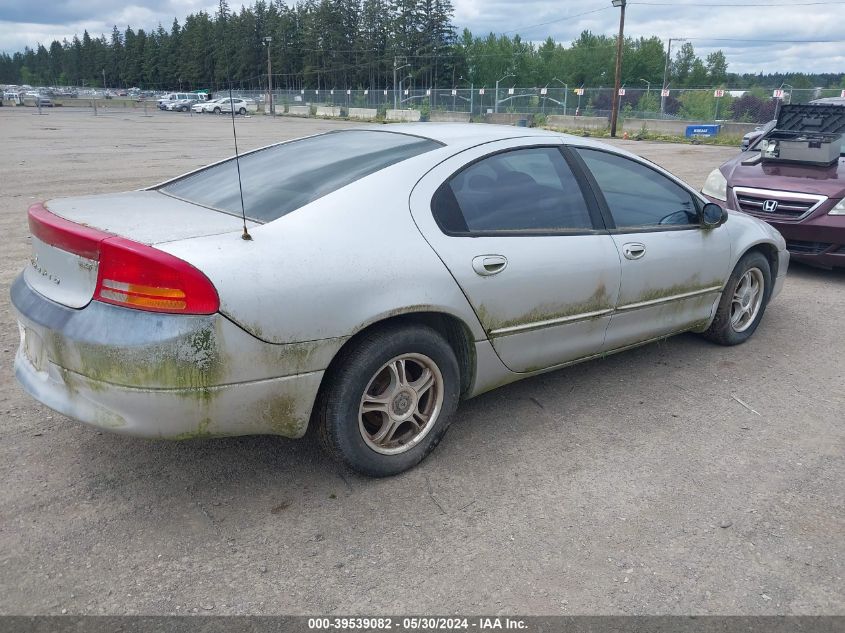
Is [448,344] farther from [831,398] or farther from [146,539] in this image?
[831,398]

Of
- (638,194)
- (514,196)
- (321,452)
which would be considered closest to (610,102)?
(638,194)

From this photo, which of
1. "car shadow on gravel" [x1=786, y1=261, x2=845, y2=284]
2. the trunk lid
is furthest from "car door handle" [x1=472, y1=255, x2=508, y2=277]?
"car shadow on gravel" [x1=786, y1=261, x2=845, y2=284]

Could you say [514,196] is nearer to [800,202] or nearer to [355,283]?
[355,283]

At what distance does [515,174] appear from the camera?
3.56 m

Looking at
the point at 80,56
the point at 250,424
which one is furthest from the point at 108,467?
the point at 80,56

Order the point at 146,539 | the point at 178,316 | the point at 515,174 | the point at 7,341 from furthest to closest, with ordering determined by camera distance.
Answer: the point at 7,341 → the point at 515,174 → the point at 146,539 → the point at 178,316

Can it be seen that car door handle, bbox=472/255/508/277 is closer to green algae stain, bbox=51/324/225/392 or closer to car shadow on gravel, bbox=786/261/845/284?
green algae stain, bbox=51/324/225/392

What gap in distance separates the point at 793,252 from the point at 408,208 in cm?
513

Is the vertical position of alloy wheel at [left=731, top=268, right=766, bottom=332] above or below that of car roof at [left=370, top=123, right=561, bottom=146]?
below

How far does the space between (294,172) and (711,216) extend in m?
2.52

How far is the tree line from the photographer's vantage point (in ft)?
264

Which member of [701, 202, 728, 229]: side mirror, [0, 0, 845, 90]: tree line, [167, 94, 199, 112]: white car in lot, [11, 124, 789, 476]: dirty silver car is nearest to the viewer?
[11, 124, 789, 476]: dirty silver car

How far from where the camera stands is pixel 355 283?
2.73 metres

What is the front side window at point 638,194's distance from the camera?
388 cm
